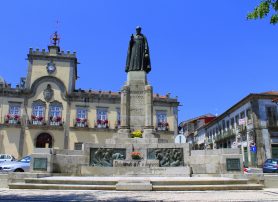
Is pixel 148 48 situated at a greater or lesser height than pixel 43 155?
greater

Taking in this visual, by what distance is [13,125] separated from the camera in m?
38.5

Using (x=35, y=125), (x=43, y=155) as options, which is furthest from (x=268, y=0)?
(x=35, y=125)

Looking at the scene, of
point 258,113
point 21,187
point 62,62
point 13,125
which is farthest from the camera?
point 62,62

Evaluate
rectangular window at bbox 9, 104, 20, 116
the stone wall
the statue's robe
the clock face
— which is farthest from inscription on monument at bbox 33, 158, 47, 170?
the clock face

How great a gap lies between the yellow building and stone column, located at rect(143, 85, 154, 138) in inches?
1023

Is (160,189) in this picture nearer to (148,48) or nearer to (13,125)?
(148,48)

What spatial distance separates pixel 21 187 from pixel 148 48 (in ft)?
33.5

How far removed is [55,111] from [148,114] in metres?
27.6

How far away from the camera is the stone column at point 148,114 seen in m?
14.4

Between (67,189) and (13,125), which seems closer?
(67,189)

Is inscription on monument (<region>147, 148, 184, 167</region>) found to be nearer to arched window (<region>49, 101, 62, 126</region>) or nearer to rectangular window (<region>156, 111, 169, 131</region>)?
arched window (<region>49, 101, 62, 126</region>)

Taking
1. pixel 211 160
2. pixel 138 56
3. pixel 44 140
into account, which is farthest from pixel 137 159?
pixel 44 140

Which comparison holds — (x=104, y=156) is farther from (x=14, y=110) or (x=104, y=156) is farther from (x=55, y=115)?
(x=14, y=110)

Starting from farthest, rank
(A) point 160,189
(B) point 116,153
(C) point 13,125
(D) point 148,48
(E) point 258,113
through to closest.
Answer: (C) point 13,125 < (E) point 258,113 < (D) point 148,48 < (B) point 116,153 < (A) point 160,189
